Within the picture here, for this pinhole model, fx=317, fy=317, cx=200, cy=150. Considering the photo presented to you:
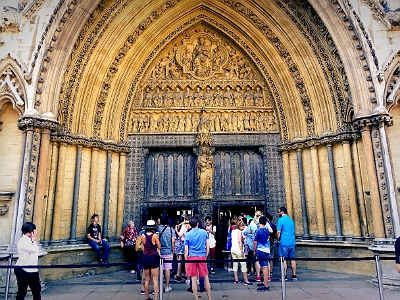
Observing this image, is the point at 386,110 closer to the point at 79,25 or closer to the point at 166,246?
the point at 166,246

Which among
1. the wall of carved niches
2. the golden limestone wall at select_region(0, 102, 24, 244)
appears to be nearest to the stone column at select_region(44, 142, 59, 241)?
the golden limestone wall at select_region(0, 102, 24, 244)

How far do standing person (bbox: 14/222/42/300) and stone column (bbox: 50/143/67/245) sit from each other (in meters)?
3.72

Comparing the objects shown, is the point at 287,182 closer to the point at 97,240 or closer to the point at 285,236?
the point at 285,236

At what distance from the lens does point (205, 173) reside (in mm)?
10797

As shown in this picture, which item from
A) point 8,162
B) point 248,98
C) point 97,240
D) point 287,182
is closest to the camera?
point 8,162

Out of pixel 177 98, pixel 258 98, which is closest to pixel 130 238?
pixel 177 98

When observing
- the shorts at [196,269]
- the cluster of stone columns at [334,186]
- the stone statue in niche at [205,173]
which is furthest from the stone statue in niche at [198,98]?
the shorts at [196,269]

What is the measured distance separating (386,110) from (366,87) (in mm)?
810

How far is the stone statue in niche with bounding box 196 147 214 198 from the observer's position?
1074 cm

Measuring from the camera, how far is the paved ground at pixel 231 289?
20.6ft

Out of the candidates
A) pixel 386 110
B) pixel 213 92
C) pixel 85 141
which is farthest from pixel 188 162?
pixel 386 110

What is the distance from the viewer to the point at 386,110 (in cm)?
796

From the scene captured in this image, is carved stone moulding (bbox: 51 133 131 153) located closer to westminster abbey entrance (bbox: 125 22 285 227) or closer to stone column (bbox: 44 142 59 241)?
stone column (bbox: 44 142 59 241)

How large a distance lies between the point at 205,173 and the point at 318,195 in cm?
368
